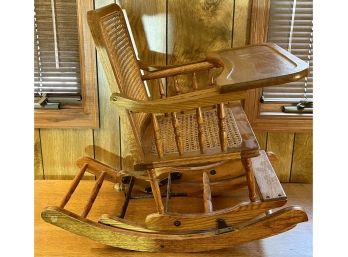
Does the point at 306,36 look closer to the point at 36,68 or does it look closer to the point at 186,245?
the point at 186,245

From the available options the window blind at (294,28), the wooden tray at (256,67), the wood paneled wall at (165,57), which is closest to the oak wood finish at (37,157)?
the wood paneled wall at (165,57)

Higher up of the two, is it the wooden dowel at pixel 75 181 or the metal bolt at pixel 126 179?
the wooden dowel at pixel 75 181

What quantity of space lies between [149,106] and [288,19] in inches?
36.9

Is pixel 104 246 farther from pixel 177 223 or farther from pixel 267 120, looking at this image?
pixel 267 120

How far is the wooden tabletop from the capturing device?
184 centimetres

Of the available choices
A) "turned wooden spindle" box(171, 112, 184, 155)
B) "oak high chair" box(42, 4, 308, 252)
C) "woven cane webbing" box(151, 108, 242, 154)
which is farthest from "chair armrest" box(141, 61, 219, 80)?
"turned wooden spindle" box(171, 112, 184, 155)

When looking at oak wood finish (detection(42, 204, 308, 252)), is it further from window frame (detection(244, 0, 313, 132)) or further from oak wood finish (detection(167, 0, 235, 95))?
oak wood finish (detection(167, 0, 235, 95))

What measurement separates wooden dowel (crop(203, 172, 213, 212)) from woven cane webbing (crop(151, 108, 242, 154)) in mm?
267

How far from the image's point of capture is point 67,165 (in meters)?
2.33

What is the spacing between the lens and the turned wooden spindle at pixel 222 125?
152cm

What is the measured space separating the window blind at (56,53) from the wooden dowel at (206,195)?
2.53 feet

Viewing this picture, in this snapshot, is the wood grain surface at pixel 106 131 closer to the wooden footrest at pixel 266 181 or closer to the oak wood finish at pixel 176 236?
the oak wood finish at pixel 176 236

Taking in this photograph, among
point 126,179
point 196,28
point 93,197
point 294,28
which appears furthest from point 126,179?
point 294,28

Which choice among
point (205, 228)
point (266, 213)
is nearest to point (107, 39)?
point (205, 228)
